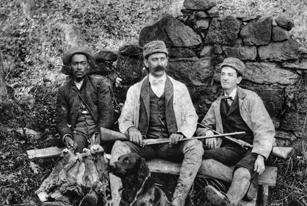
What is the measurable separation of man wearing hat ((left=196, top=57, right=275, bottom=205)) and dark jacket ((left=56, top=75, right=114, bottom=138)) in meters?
1.31

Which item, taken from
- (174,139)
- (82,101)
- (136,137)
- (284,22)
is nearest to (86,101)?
(82,101)

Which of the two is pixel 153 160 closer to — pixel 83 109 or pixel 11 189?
pixel 83 109

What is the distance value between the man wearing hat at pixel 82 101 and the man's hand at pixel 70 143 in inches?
6.3

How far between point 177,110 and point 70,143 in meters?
1.42

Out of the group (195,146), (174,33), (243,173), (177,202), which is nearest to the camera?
(177,202)

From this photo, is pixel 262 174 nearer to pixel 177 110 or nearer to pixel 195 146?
pixel 195 146

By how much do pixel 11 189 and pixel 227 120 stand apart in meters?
2.87

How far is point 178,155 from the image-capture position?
208 inches

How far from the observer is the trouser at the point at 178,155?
4840mm

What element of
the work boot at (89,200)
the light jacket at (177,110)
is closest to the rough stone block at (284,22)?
the light jacket at (177,110)

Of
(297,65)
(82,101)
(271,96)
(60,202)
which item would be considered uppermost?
(297,65)

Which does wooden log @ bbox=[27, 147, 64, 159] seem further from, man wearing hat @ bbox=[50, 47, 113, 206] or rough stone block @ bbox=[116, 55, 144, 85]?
rough stone block @ bbox=[116, 55, 144, 85]

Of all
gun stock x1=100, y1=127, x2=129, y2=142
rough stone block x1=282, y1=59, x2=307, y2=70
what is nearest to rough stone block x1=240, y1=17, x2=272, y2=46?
rough stone block x1=282, y1=59, x2=307, y2=70

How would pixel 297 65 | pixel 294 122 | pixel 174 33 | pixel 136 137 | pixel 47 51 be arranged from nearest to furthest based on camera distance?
pixel 136 137 → pixel 297 65 → pixel 294 122 → pixel 174 33 → pixel 47 51
